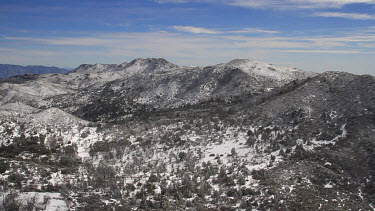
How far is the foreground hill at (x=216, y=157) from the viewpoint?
1447cm

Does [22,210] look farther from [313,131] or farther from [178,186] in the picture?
[313,131]

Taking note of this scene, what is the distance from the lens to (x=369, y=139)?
2109 centimetres

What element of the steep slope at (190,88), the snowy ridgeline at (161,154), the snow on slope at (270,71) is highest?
the snow on slope at (270,71)

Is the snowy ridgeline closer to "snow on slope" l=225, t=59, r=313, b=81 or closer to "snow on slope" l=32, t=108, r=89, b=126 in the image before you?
"snow on slope" l=32, t=108, r=89, b=126

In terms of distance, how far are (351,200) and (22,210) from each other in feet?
52.0

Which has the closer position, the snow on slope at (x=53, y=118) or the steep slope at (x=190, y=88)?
the snow on slope at (x=53, y=118)

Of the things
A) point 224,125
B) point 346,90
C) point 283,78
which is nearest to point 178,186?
point 224,125

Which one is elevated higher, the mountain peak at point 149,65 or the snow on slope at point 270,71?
the mountain peak at point 149,65

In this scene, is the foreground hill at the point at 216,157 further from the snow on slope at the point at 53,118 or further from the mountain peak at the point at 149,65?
the mountain peak at the point at 149,65

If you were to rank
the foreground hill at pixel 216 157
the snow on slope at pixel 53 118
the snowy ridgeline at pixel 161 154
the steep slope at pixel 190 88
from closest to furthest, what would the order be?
the foreground hill at pixel 216 157, the snowy ridgeline at pixel 161 154, the snow on slope at pixel 53 118, the steep slope at pixel 190 88

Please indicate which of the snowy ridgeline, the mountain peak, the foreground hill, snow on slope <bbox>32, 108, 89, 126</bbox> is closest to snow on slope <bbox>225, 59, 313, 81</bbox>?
the foreground hill

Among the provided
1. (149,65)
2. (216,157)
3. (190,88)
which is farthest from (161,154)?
(149,65)

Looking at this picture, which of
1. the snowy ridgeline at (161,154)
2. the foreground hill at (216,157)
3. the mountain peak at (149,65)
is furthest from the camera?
the mountain peak at (149,65)

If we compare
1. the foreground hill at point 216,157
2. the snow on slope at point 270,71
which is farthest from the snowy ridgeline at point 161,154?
the snow on slope at point 270,71
